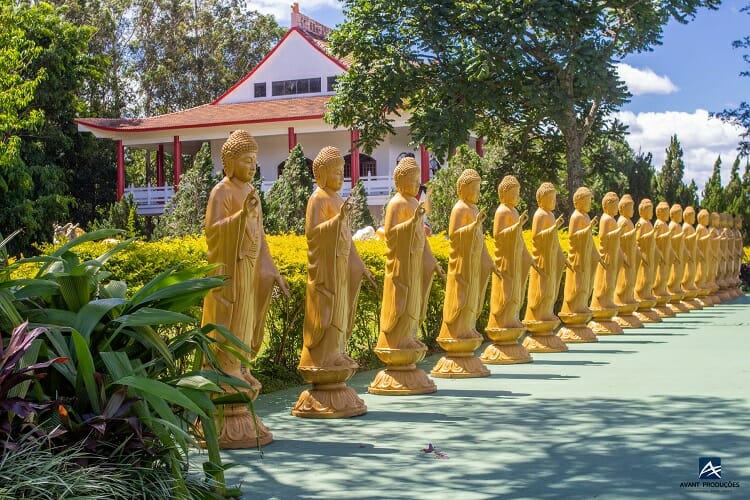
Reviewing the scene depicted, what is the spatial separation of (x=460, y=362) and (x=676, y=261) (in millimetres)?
10012

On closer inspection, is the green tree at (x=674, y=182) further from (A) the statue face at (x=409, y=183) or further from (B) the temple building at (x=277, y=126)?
(A) the statue face at (x=409, y=183)

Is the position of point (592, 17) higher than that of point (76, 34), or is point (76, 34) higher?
point (76, 34)

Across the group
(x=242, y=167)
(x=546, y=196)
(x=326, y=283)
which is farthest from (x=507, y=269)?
(x=242, y=167)

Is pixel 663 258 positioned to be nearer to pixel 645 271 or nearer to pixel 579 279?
pixel 645 271

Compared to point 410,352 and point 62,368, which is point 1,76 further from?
point 62,368

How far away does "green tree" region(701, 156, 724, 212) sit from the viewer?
29.8 m

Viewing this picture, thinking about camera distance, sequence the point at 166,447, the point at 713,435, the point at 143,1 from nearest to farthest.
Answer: the point at 166,447, the point at 713,435, the point at 143,1

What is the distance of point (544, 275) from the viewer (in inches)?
445

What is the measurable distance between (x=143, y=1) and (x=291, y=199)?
20.2 metres

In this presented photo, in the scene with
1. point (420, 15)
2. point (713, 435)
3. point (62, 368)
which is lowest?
point (713, 435)

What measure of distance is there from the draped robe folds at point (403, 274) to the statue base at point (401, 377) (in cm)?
7

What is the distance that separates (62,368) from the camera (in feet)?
13.4

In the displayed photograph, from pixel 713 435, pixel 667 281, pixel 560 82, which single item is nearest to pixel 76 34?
pixel 560 82

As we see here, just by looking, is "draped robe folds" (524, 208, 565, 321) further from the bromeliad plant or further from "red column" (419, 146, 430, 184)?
"red column" (419, 146, 430, 184)
